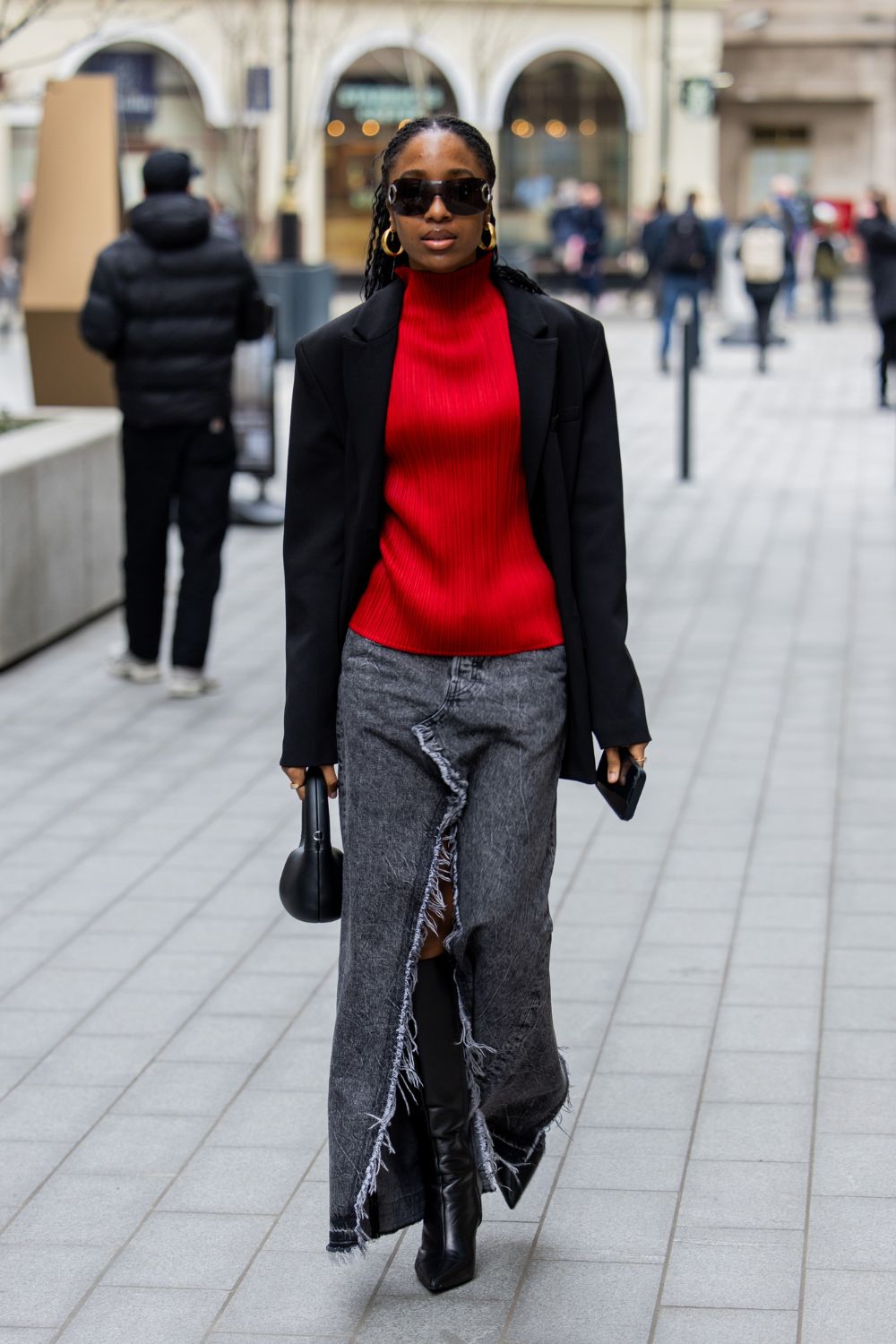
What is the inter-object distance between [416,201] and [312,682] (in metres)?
0.75

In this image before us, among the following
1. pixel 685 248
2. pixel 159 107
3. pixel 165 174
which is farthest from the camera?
pixel 159 107

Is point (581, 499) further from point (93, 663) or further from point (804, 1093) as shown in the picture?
point (93, 663)

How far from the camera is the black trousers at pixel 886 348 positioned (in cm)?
1709

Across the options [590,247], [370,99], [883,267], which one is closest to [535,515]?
[883,267]

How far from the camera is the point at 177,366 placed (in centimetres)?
823

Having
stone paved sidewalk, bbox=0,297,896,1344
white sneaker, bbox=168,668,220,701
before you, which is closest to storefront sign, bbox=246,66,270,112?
stone paved sidewalk, bbox=0,297,896,1344

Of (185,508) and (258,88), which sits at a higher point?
(258,88)

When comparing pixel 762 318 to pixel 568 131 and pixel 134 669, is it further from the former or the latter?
pixel 568 131

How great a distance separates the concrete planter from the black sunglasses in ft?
18.3

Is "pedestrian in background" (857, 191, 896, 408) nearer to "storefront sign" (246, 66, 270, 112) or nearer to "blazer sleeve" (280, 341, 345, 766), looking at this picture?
"storefront sign" (246, 66, 270, 112)

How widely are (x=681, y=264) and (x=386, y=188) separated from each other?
18.5m

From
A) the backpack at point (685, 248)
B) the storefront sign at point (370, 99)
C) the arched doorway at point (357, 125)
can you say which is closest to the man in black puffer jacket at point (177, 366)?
the backpack at point (685, 248)

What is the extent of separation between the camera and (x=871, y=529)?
12523 millimetres

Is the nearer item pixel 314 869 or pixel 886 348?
pixel 314 869
